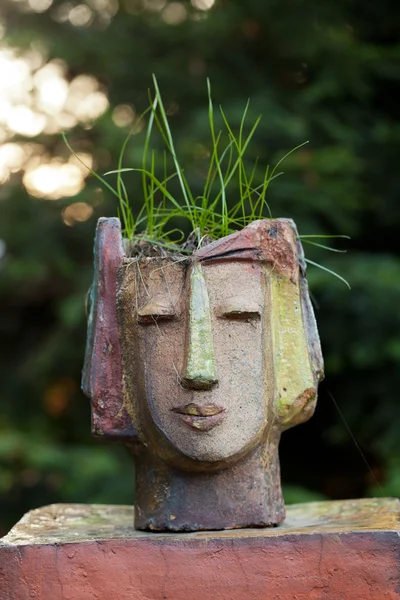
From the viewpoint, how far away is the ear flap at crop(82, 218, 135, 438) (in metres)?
2.35

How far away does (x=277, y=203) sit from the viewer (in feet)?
13.0

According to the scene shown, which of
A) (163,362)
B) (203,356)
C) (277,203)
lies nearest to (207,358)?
(203,356)

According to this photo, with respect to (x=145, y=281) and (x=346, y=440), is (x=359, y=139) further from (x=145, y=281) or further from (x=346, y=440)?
(x=145, y=281)

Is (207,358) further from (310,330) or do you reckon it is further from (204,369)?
(310,330)

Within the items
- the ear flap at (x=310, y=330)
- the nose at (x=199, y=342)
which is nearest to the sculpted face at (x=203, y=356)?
the nose at (x=199, y=342)

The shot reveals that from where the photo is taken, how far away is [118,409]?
2361mm

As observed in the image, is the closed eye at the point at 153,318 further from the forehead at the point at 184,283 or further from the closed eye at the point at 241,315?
the closed eye at the point at 241,315

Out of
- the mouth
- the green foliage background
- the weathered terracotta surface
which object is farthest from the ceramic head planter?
the green foliage background

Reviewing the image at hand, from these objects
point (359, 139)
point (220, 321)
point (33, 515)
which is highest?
point (359, 139)

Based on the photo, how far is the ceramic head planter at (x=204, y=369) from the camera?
221cm

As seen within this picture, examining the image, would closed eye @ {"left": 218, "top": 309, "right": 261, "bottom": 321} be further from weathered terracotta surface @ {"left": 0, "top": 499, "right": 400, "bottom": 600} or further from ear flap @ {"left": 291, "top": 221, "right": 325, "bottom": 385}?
weathered terracotta surface @ {"left": 0, "top": 499, "right": 400, "bottom": 600}

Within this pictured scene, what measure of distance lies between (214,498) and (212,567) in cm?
24

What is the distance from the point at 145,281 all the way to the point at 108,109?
1.99 meters

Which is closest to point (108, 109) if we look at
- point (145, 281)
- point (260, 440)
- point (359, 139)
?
point (359, 139)
